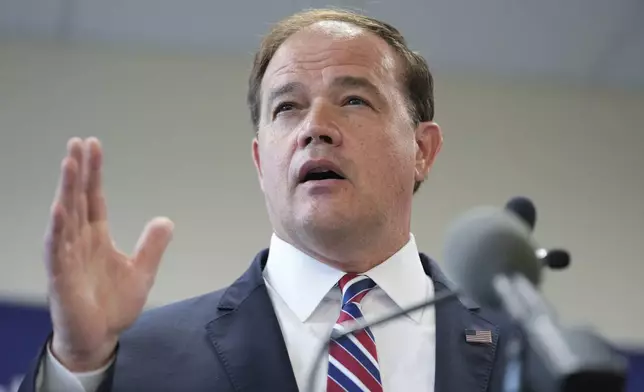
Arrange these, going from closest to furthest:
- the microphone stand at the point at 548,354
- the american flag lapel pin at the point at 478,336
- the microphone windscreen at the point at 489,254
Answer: the microphone stand at the point at 548,354 < the microphone windscreen at the point at 489,254 < the american flag lapel pin at the point at 478,336

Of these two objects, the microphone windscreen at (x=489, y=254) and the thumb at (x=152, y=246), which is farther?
the thumb at (x=152, y=246)

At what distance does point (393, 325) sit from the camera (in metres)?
1.56

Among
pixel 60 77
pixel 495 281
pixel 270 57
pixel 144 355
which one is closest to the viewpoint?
pixel 495 281

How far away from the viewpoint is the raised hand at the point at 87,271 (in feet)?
3.61

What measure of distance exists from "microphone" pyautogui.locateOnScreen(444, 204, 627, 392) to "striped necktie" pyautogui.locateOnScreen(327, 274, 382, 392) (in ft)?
1.40

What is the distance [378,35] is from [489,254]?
1.04m

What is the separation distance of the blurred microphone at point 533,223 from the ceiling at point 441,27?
7.74ft

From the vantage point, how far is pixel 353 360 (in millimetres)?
1428

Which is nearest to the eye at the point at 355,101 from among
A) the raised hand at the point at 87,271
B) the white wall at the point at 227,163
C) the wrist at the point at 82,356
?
the raised hand at the point at 87,271

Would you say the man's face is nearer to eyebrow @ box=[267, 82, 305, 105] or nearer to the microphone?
eyebrow @ box=[267, 82, 305, 105]

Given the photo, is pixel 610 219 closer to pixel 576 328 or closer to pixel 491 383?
pixel 491 383

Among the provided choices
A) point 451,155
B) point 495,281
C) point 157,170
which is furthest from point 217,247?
point 495,281

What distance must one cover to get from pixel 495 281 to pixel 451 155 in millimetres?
2951

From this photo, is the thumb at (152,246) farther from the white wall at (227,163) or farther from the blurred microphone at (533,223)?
the white wall at (227,163)
